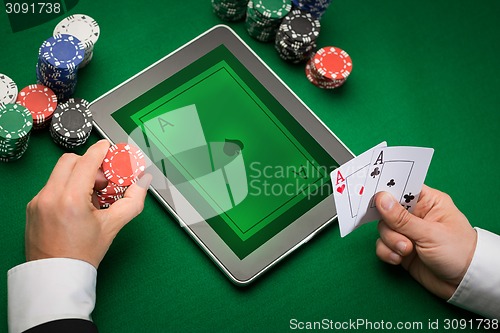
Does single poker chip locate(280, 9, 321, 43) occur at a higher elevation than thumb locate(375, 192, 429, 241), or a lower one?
higher

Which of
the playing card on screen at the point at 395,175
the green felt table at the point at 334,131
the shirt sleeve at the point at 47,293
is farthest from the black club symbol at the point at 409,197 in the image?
the shirt sleeve at the point at 47,293

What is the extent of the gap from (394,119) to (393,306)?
0.78m

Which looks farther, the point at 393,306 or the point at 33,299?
the point at 393,306

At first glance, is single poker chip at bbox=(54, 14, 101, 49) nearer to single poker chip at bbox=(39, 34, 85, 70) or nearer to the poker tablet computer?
single poker chip at bbox=(39, 34, 85, 70)

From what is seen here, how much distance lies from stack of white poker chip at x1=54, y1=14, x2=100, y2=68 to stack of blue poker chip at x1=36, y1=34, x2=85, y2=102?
3.8 inches

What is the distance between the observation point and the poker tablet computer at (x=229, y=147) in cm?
260

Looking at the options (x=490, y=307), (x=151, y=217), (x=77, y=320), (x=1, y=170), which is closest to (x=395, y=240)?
(x=490, y=307)

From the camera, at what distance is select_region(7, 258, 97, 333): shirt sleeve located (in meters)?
2.16

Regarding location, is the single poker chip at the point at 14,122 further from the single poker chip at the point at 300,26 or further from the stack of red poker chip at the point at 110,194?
the single poker chip at the point at 300,26

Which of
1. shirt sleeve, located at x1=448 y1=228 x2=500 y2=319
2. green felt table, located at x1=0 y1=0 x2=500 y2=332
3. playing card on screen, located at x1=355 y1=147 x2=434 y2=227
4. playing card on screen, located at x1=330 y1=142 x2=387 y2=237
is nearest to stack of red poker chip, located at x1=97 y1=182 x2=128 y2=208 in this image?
green felt table, located at x1=0 y1=0 x2=500 y2=332

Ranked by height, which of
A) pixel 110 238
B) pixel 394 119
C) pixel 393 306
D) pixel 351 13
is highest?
pixel 351 13

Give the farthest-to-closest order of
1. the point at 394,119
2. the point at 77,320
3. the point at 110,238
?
1. the point at 394,119
2. the point at 110,238
3. the point at 77,320

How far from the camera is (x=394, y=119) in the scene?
9.59ft

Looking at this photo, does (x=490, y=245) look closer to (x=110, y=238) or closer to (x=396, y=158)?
(x=396, y=158)
